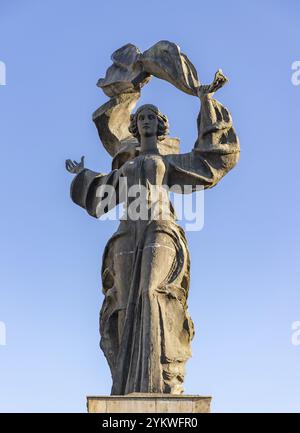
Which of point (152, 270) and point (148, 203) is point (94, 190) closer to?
point (148, 203)

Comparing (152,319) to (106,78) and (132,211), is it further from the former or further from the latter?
(106,78)

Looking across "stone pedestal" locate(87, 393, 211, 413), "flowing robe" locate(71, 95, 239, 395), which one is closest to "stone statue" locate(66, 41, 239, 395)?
"flowing robe" locate(71, 95, 239, 395)

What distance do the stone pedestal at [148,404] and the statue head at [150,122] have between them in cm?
448

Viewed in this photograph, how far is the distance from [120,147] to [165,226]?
7.47ft

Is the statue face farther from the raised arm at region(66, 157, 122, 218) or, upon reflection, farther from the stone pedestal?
the stone pedestal

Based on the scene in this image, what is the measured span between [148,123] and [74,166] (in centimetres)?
130

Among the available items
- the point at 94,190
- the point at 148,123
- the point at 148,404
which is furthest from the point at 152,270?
the point at 148,123

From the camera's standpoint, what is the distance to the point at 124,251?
16.7 m

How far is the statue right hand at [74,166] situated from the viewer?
17984mm

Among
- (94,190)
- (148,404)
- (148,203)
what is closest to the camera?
(148,404)

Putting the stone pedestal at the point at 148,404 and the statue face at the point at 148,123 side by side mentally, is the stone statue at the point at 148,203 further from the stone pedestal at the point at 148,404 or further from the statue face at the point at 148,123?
the stone pedestal at the point at 148,404

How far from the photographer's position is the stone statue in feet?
52.0

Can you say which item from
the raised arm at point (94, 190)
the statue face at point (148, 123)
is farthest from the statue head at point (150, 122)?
the raised arm at point (94, 190)

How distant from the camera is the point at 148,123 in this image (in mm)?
17703
